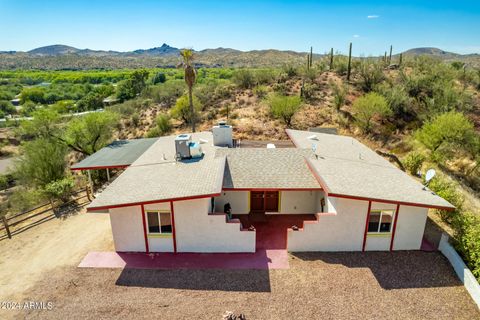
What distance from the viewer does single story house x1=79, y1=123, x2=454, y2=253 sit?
504 inches

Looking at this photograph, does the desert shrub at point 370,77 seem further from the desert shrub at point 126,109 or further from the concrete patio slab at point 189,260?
the concrete patio slab at point 189,260

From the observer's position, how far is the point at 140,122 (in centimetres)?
4209

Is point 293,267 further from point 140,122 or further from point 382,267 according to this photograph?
point 140,122

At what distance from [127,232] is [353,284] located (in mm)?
9710

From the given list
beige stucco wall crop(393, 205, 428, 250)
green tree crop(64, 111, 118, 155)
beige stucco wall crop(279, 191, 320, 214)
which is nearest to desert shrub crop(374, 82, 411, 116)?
beige stucco wall crop(279, 191, 320, 214)

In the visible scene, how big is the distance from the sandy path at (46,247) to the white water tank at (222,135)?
8.17m

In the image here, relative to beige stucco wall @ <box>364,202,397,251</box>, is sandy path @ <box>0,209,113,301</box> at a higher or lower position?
lower

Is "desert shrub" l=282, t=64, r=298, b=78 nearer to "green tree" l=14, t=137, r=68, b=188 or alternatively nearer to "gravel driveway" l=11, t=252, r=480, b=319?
"green tree" l=14, t=137, r=68, b=188

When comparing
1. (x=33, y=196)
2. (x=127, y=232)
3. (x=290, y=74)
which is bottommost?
(x=33, y=196)

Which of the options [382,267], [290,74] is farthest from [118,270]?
[290,74]

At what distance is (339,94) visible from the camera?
39.2 metres

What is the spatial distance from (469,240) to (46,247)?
18.8 metres

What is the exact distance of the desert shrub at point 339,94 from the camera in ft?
126

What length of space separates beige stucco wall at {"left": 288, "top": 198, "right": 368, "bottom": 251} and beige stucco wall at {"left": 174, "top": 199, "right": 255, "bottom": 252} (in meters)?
2.20
